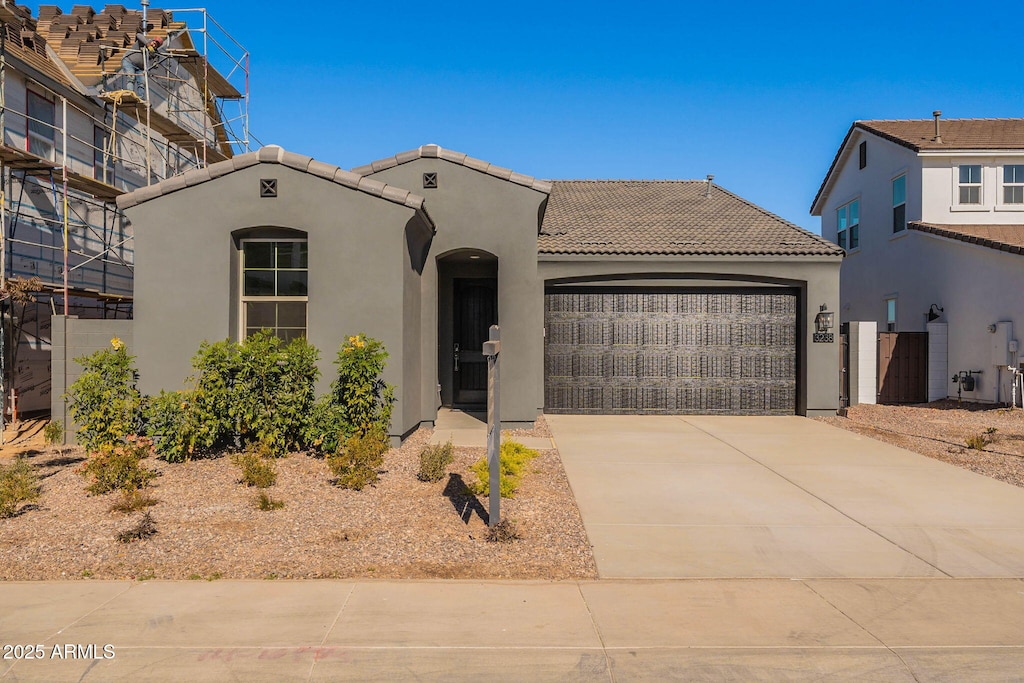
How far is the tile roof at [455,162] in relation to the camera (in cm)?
1162

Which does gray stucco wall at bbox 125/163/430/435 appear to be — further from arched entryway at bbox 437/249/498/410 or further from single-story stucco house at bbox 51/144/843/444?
arched entryway at bbox 437/249/498/410

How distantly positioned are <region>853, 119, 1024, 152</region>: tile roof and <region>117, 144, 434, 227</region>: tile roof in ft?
51.9

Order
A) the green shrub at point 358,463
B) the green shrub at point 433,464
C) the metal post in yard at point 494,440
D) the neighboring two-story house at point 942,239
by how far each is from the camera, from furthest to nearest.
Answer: the neighboring two-story house at point 942,239
the green shrub at point 433,464
the green shrub at point 358,463
the metal post in yard at point 494,440

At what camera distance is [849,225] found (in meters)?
23.2

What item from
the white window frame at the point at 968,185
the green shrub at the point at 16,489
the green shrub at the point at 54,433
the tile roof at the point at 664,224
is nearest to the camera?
the green shrub at the point at 16,489

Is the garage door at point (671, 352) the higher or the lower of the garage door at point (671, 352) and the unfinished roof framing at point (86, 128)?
the lower

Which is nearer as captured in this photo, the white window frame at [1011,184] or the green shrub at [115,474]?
the green shrub at [115,474]

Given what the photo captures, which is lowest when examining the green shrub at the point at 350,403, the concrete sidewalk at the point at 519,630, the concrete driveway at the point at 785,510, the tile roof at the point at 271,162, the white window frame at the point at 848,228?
the concrete sidewalk at the point at 519,630

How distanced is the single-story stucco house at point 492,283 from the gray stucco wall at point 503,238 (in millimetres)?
25

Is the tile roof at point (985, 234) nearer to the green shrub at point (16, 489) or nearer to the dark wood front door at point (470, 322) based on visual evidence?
the dark wood front door at point (470, 322)

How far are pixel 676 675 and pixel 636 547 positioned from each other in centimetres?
209

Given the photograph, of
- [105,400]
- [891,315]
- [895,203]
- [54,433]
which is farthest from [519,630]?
[895,203]

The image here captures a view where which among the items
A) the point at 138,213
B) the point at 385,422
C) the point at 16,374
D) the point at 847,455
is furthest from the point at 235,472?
the point at 16,374

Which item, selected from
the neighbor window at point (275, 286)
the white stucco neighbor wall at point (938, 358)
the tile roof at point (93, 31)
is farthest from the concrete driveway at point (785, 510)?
the tile roof at point (93, 31)
